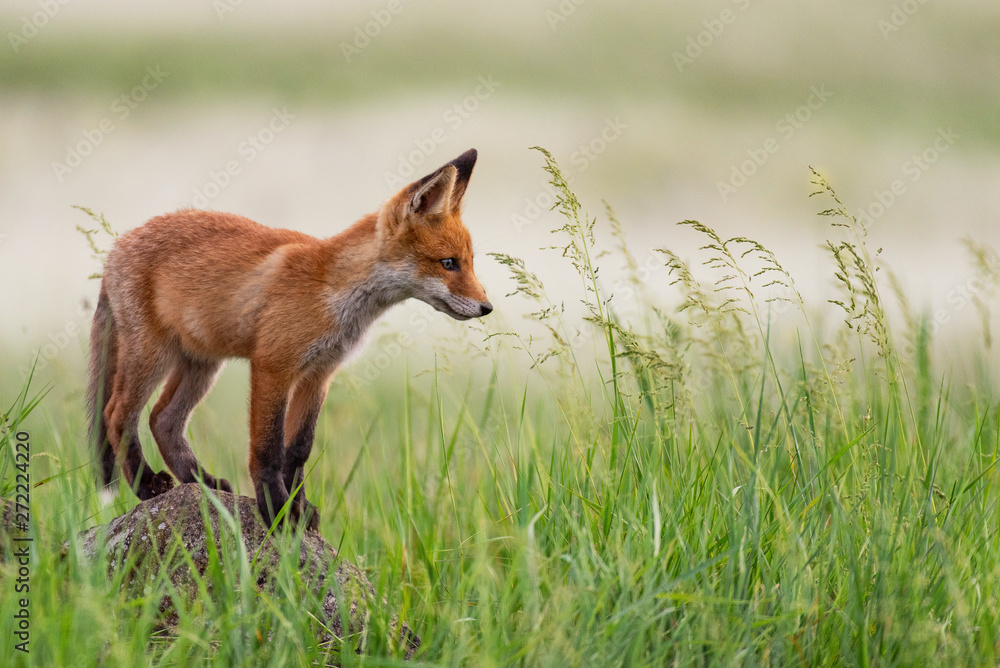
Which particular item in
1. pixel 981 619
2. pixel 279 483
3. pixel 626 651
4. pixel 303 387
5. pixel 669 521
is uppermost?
pixel 303 387

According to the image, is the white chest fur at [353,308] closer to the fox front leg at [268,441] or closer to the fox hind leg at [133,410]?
the fox front leg at [268,441]

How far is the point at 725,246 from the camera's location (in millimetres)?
3926

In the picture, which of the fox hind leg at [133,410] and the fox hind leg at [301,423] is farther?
the fox hind leg at [133,410]

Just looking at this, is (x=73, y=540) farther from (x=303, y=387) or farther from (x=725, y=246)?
(x=725, y=246)

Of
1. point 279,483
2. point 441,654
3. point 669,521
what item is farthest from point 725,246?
point 279,483

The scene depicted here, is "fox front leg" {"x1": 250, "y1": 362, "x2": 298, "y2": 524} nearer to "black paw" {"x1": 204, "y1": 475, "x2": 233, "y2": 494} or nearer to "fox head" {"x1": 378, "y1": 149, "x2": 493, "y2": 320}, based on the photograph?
"black paw" {"x1": 204, "y1": 475, "x2": 233, "y2": 494}

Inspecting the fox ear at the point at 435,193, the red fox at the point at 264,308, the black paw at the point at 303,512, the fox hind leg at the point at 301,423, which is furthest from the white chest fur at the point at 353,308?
the black paw at the point at 303,512

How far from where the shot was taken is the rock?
12.3 ft

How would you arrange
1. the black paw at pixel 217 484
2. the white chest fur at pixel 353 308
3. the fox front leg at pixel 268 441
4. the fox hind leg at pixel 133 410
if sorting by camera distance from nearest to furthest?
1. the fox front leg at pixel 268 441
2. the black paw at pixel 217 484
3. the white chest fur at pixel 353 308
4. the fox hind leg at pixel 133 410

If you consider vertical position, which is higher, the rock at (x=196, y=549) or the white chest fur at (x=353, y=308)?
the white chest fur at (x=353, y=308)

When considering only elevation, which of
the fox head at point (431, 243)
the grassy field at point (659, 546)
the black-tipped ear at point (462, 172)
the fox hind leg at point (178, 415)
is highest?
the black-tipped ear at point (462, 172)

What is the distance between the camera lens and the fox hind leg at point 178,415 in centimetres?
499

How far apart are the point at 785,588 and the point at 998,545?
1.21 metres

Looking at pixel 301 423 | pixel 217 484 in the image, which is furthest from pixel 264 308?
pixel 217 484
